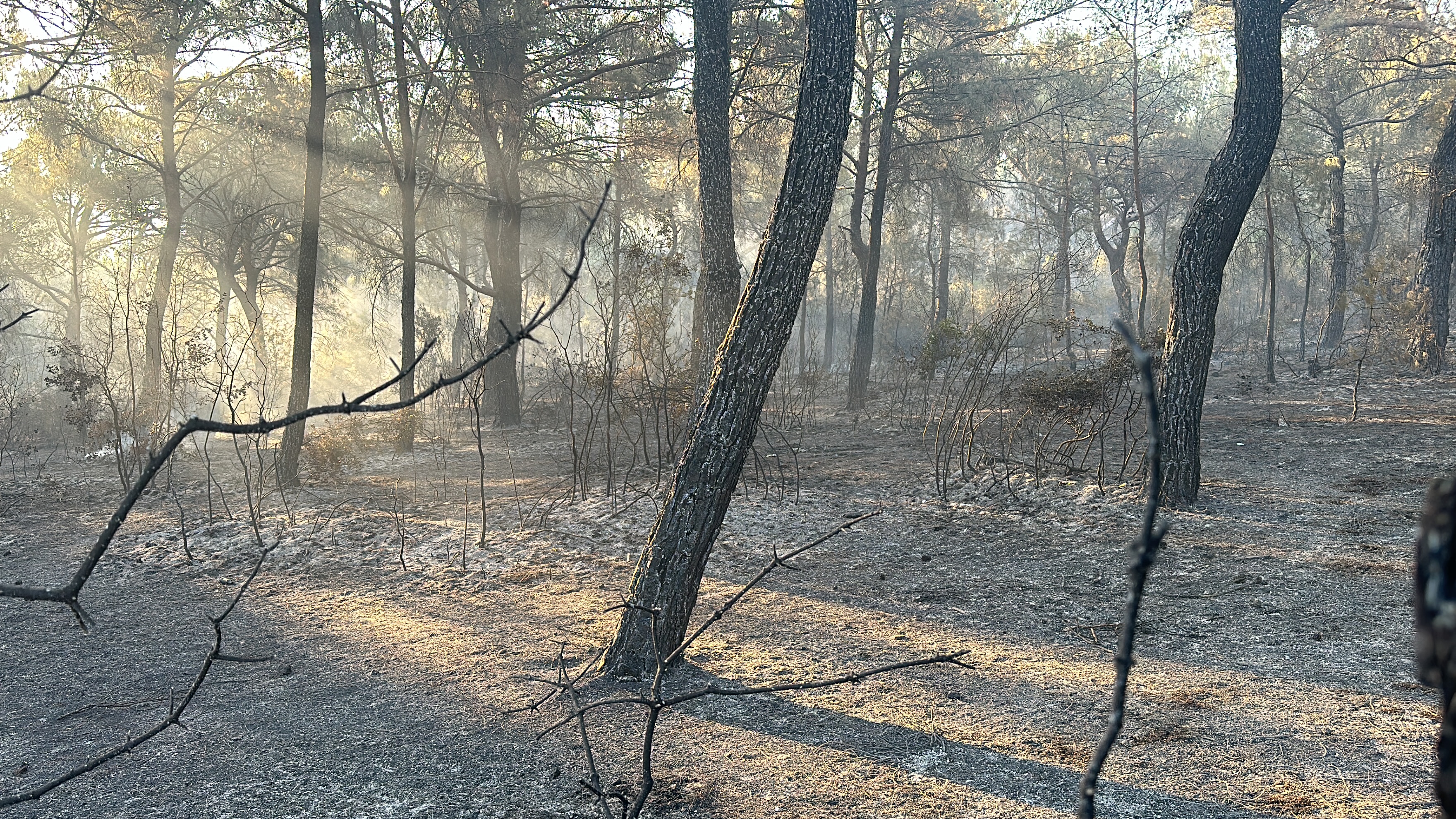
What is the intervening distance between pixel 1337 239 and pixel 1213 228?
14.4 metres

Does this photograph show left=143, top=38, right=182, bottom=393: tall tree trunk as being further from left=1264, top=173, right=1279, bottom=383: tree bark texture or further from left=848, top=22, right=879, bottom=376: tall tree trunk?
left=1264, top=173, right=1279, bottom=383: tree bark texture

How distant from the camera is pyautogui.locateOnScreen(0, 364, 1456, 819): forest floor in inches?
121

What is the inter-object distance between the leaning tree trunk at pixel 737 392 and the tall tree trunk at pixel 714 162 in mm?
3239

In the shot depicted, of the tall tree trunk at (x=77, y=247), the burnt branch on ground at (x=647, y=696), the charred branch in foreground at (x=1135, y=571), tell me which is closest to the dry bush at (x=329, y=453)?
the burnt branch on ground at (x=647, y=696)

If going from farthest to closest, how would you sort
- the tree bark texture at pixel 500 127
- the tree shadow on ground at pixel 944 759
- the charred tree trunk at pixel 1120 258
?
the charred tree trunk at pixel 1120 258, the tree bark texture at pixel 500 127, the tree shadow on ground at pixel 944 759

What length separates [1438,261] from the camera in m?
13.3

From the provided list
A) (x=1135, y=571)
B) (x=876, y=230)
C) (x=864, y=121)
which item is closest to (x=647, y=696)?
(x=1135, y=571)

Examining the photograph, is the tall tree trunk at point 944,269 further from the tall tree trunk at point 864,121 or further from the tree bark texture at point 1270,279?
the tree bark texture at point 1270,279

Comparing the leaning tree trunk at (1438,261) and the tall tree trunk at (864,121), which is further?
the tall tree trunk at (864,121)

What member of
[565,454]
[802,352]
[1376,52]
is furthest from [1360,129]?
[565,454]

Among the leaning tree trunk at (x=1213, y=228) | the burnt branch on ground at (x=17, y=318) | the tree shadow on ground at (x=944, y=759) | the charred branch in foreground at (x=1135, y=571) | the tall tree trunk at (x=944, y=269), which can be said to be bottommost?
the tree shadow on ground at (x=944, y=759)

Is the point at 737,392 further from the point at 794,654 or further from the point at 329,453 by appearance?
the point at 329,453

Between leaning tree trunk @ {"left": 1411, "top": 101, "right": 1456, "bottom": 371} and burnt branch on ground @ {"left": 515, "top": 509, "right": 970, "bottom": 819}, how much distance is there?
508 inches

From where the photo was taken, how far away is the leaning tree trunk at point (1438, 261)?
13.0 m
